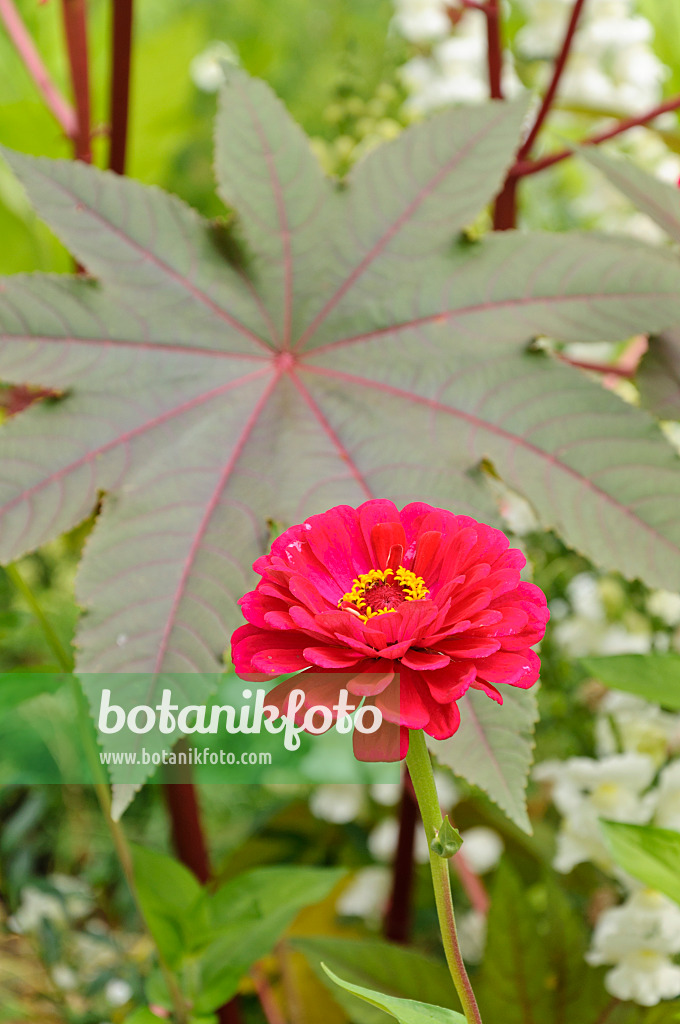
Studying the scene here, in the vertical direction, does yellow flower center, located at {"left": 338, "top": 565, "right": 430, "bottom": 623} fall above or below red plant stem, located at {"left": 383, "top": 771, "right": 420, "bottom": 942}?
below

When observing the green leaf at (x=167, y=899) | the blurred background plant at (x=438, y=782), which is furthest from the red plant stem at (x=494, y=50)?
the green leaf at (x=167, y=899)

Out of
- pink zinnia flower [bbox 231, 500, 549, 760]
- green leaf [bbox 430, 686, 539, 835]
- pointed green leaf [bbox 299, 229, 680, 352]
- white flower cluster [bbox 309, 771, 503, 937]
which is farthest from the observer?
white flower cluster [bbox 309, 771, 503, 937]

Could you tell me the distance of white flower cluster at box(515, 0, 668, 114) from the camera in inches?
23.5

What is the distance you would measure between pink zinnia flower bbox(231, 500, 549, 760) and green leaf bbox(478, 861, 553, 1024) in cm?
25

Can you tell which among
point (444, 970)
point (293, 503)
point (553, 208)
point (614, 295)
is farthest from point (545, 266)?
point (553, 208)

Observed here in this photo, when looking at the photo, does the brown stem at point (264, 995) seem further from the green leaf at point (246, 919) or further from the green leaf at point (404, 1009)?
the green leaf at point (404, 1009)

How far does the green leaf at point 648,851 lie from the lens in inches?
10.7

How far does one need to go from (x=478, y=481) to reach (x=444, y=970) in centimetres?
25

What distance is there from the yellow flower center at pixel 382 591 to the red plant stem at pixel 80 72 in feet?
1.31

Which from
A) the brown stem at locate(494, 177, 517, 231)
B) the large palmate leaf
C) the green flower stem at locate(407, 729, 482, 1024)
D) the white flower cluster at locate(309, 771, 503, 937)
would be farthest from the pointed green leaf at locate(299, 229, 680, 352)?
the white flower cluster at locate(309, 771, 503, 937)

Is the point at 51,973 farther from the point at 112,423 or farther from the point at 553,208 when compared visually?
the point at 553,208

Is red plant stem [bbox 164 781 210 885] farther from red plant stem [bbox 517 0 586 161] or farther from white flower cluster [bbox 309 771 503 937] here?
red plant stem [bbox 517 0 586 161]

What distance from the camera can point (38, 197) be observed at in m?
0.37

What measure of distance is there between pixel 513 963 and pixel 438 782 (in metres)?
0.23
